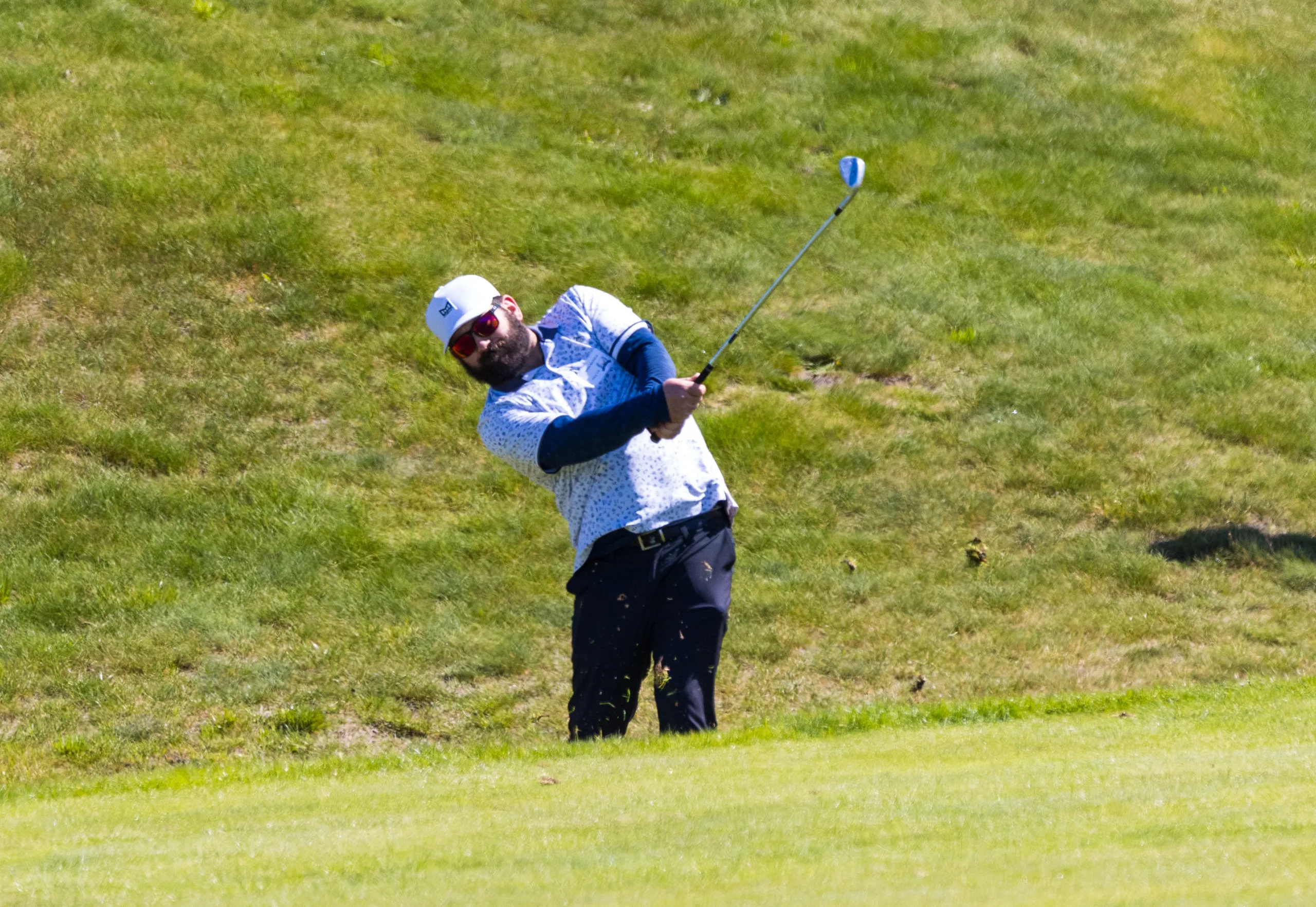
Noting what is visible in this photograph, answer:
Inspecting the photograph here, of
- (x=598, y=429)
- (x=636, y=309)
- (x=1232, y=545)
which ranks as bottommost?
(x=1232, y=545)

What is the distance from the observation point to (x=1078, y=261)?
1409 centimetres

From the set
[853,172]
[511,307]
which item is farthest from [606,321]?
[853,172]

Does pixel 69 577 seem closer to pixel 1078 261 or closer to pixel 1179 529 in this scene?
pixel 1179 529

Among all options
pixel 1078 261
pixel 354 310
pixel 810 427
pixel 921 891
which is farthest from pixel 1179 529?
pixel 921 891

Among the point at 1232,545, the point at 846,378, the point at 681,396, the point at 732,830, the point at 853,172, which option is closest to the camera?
the point at 732,830

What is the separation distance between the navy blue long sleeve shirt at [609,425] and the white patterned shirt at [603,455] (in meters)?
0.06

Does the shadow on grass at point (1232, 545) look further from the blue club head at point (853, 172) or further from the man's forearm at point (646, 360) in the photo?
the man's forearm at point (646, 360)

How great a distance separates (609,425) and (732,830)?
169cm

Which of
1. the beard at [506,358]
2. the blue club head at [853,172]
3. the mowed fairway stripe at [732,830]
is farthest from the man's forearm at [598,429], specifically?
the blue club head at [853,172]

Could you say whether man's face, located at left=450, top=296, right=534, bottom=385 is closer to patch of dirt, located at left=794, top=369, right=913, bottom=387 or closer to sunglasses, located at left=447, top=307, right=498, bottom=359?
sunglasses, located at left=447, top=307, right=498, bottom=359

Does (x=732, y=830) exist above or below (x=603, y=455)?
below

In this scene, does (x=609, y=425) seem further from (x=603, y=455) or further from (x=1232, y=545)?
(x=1232, y=545)

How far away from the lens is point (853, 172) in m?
6.30

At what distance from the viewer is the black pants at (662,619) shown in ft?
18.6
